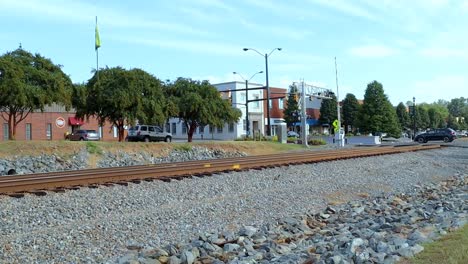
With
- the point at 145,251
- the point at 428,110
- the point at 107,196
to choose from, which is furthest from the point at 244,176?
the point at 428,110

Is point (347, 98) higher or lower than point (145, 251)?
higher

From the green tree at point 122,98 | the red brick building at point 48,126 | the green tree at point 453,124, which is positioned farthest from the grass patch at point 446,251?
the green tree at point 453,124

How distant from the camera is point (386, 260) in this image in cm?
698

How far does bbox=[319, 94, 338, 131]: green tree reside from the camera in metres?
108

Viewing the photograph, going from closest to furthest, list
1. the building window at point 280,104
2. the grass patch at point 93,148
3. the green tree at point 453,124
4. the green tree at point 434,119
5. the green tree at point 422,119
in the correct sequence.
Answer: the grass patch at point 93,148 → the building window at point 280,104 → the green tree at point 422,119 → the green tree at point 434,119 → the green tree at point 453,124

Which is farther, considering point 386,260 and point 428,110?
point 428,110

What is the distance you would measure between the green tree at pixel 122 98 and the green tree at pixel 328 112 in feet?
211

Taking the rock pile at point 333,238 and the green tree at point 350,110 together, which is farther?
the green tree at point 350,110

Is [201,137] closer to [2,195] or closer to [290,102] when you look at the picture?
[290,102]

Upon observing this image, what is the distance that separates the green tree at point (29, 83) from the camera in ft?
132

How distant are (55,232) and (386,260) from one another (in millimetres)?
5865

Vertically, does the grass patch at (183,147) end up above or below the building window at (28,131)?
below

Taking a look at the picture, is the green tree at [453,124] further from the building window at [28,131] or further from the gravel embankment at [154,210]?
the gravel embankment at [154,210]

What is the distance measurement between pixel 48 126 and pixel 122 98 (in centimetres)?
2527
